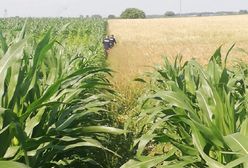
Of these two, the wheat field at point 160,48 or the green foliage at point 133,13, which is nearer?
the wheat field at point 160,48

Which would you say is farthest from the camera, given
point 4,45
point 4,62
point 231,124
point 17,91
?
point 4,45

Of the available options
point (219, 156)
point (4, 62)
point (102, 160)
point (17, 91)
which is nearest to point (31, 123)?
point (17, 91)

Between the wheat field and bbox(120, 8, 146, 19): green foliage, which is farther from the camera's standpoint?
bbox(120, 8, 146, 19): green foliage

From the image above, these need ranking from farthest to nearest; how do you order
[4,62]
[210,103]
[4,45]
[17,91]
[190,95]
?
[190,95] < [4,45] < [210,103] < [17,91] < [4,62]

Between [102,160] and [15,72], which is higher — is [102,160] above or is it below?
below

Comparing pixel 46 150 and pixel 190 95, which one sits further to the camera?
pixel 190 95

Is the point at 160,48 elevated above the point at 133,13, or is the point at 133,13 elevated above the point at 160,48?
the point at 133,13

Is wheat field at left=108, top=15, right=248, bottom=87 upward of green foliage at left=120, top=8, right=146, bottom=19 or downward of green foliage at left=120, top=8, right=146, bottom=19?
downward

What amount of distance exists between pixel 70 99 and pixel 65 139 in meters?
0.73

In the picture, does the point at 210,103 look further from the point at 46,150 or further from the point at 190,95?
the point at 46,150

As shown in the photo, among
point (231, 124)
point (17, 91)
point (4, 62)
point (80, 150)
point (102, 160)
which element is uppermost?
point (4, 62)

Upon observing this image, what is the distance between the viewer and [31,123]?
8.03ft

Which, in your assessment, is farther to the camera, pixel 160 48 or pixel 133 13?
pixel 133 13

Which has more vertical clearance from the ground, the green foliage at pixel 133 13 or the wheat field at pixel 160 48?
the green foliage at pixel 133 13
